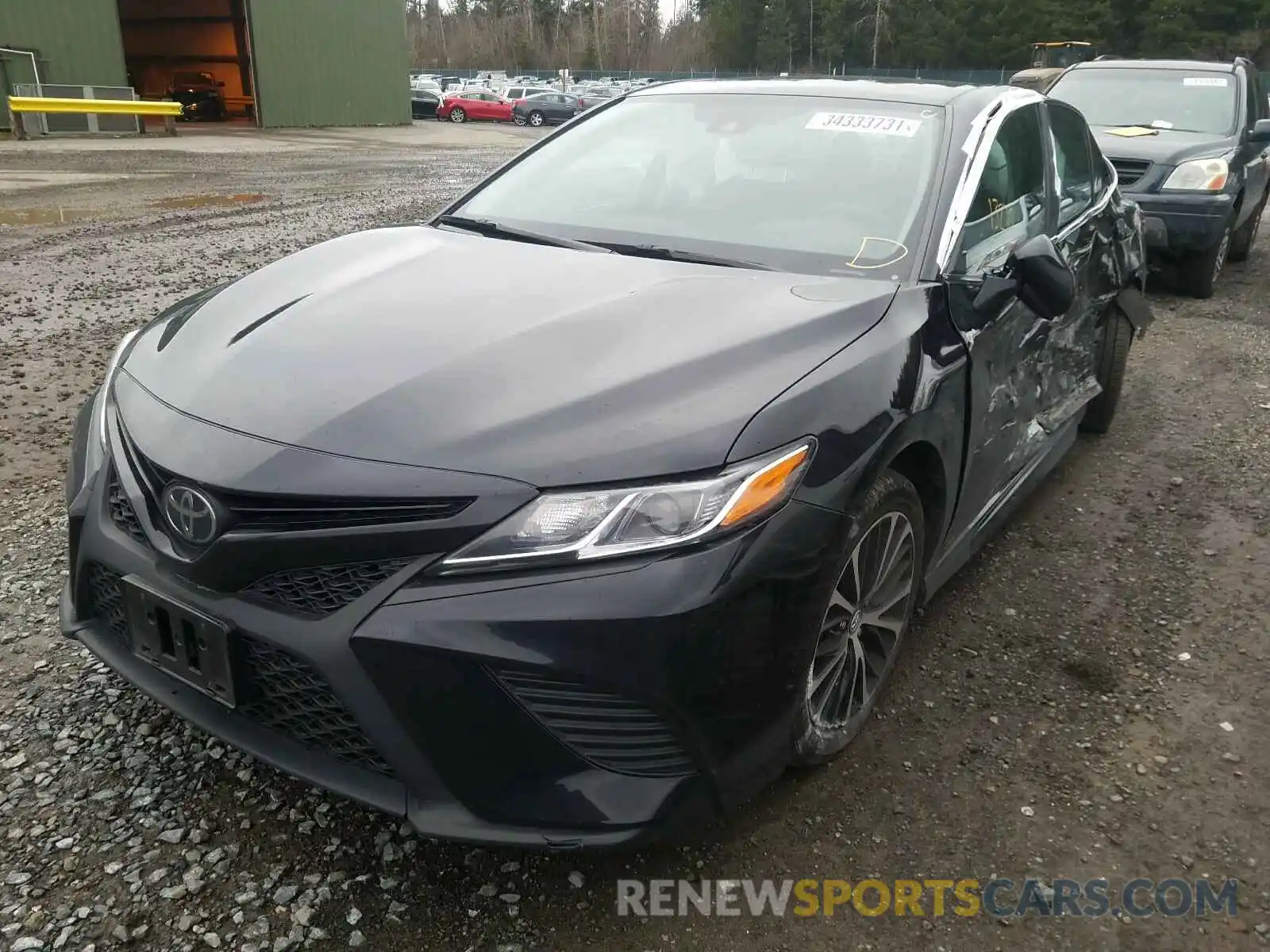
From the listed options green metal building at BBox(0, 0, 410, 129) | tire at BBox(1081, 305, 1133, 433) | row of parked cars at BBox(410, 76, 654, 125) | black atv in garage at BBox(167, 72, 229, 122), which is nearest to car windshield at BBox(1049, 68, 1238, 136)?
tire at BBox(1081, 305, 1133, 433)

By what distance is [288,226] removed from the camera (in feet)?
30.3

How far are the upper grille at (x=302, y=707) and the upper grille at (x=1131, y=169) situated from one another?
7.38m

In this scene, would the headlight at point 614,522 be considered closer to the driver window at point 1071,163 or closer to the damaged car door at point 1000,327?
the damaged car door at point 1000,327

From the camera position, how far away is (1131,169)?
738 centimetres

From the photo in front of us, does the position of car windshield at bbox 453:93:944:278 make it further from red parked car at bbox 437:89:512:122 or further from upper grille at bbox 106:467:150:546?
red parked car at bbox 437:89:512:122

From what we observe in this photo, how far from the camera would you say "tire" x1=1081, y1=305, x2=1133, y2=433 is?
4.31 metres

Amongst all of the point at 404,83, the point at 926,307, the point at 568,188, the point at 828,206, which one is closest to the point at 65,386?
the point at 568,188

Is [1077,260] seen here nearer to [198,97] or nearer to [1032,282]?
[1032,282]

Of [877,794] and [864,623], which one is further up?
[864,623]

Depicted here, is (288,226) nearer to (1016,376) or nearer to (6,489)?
(6,489)

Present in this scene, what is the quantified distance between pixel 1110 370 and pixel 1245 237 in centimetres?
589

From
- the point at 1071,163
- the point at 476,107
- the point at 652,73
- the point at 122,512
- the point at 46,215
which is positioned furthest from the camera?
the point at 652,73

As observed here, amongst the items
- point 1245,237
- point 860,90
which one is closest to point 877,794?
point 860,90

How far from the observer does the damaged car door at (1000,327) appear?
2627mm
